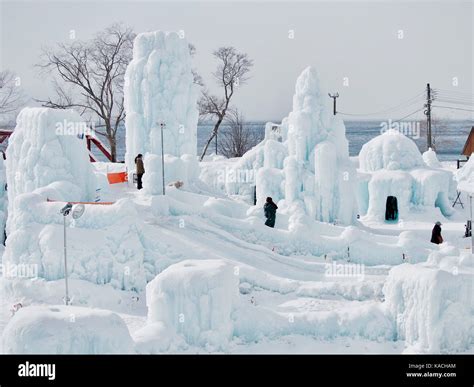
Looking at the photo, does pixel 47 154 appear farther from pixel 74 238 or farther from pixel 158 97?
pixel 158 97

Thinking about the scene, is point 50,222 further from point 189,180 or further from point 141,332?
point 189,180

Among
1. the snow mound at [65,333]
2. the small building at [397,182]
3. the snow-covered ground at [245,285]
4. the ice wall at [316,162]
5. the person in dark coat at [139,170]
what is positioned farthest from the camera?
the small building at [397,182]

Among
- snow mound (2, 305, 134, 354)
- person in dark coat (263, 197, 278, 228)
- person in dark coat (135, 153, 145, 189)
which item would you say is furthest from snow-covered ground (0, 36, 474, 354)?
person in dark coat (135, 153, 145, 189)

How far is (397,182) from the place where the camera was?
26891 millimetres

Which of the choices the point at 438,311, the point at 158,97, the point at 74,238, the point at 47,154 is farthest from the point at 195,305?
the point at 158,97

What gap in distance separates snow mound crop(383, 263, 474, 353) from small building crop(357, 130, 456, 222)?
13943mm

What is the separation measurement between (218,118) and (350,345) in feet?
97.2

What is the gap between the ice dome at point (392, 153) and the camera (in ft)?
91.6

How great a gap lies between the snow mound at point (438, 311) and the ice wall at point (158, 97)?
43.4 ft

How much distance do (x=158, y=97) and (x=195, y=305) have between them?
13.4 m

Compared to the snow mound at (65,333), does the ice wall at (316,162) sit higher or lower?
higher

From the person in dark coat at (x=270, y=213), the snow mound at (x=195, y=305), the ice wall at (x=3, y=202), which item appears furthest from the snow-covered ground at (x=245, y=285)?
the ice wall at (x=3, y=202)

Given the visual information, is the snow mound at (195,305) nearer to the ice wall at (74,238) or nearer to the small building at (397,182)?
the ice wall at (74,238)
